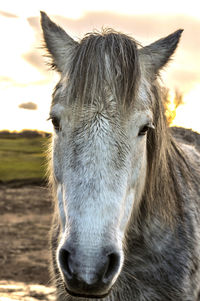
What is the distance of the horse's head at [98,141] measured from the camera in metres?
2.55

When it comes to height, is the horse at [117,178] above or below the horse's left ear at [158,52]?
below

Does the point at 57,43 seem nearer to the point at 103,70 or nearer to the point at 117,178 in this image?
the point at 103,70

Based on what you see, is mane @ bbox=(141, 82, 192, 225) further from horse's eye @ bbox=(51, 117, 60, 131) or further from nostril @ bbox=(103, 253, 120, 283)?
nostril @ bbox=(103, 253, 120, 283)

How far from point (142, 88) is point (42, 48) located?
1.08m

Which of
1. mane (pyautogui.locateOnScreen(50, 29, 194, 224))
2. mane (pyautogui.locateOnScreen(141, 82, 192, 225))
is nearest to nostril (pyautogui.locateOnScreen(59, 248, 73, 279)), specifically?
mane (pyautogui.locateOnScreen(50, 29, 194, 224))

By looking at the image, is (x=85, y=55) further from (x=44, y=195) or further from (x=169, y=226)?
(x=44, y=195)

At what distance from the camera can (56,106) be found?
3205 millimetres

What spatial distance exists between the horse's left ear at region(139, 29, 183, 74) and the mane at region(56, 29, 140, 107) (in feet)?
0.59

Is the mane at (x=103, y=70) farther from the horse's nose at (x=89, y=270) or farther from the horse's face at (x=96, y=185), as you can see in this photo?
the horse's nose at (x=89, y=270)

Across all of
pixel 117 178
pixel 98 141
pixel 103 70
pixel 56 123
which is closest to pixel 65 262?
pixel 117 178

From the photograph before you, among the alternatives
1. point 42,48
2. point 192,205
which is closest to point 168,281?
point 192,205

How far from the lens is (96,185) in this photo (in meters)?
2.67

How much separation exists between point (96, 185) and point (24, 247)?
8916mm

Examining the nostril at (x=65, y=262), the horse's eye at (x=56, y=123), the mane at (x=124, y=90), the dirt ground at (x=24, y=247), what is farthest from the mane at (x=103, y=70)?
the dirt ground at (x=24, y=247)
